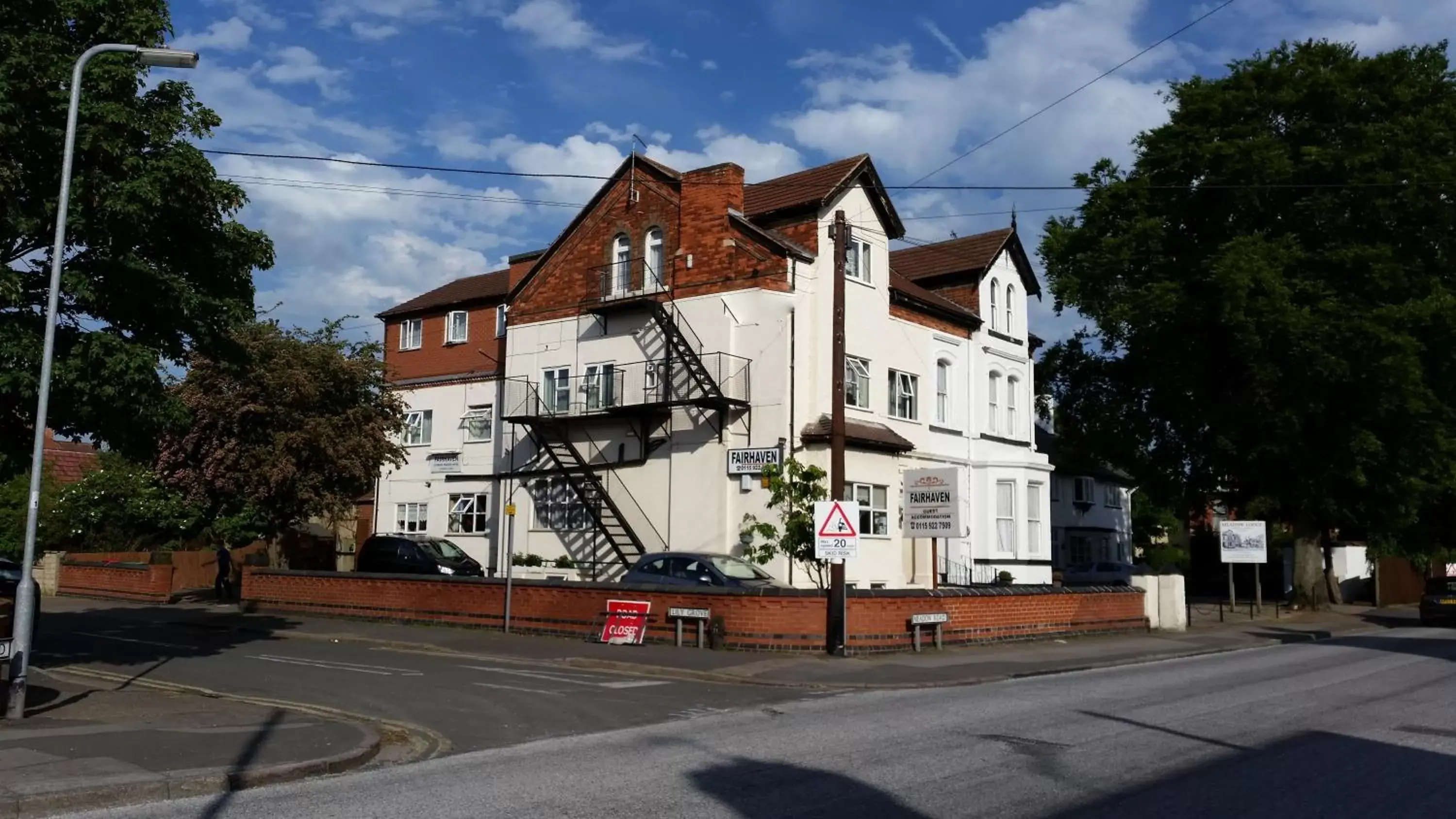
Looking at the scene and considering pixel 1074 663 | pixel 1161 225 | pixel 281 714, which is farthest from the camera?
pixel 1161 225

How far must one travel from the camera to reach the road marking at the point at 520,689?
51.0 feet

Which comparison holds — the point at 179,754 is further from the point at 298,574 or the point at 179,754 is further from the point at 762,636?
the point at 298,574

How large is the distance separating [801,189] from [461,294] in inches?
577

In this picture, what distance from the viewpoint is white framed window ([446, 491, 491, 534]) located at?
117 feet

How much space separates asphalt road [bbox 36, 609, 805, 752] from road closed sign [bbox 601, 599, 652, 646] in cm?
247

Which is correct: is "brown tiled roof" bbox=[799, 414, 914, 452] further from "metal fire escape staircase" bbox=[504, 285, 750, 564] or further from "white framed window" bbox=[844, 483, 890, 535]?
"metal fire escape staircase" bbox=[504, 285, 750, 564]

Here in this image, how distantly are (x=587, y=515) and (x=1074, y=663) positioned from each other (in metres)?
15.0

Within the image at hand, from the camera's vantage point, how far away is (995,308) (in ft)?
120

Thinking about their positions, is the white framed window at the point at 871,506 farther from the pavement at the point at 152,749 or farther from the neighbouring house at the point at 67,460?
the neighbouring house at the point at 67,460

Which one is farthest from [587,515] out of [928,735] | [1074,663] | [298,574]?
[928,735]

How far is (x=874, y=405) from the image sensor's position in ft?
100

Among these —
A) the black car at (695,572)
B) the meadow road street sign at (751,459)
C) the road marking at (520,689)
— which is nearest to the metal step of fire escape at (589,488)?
the meadow road street sign at (751,459)

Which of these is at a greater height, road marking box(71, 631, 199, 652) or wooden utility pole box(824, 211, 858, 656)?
wooden utility pole box(824, 211, 858, 656)

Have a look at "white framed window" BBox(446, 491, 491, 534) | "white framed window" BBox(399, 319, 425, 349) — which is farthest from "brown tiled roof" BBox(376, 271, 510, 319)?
"white framed window" BBox(446, 491, 491, 534)
